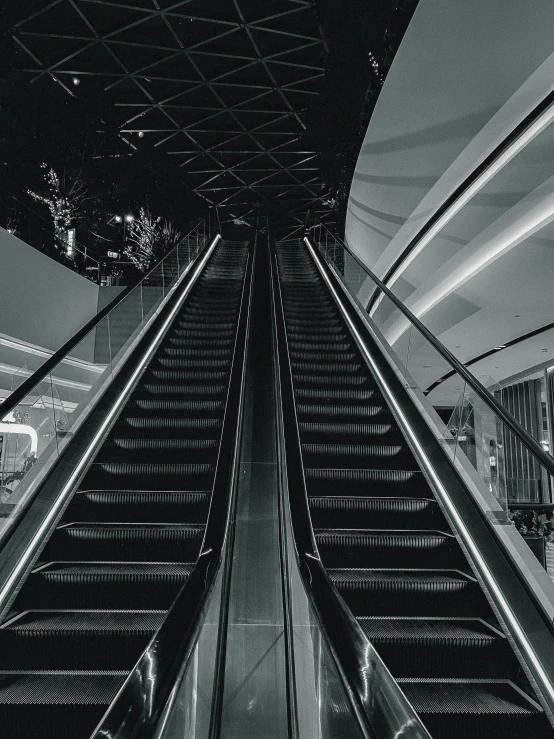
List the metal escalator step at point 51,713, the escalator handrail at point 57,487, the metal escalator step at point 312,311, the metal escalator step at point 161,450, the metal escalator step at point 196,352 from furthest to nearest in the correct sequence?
the metal escalator step at point 312,311 < the metal escalator step at point 196,352 < the metal escalator step at point 161,450 < the escalator handrail at point 57,487 < the metal escalator step at point 51,713

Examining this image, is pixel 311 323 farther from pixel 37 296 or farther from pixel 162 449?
pixel 37 296

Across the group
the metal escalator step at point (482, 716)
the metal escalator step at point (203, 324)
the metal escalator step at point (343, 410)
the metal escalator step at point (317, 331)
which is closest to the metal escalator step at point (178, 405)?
the metal escalator step at point (343, 410)

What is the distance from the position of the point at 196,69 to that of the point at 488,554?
18384mm

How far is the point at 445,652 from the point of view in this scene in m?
3.13

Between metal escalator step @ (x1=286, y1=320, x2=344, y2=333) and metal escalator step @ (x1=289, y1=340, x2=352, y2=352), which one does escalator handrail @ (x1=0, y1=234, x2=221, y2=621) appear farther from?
metal escalator step @ (x1=286, y1=320, x2=344, y2=333)

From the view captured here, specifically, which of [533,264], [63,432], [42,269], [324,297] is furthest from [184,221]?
[63,432]

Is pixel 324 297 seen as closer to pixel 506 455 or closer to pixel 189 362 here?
pixel 189 362

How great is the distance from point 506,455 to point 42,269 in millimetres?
9234

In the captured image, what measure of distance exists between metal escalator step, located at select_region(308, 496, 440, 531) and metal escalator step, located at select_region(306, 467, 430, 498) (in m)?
0.26

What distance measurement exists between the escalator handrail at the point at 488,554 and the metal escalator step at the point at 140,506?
5.27 ft

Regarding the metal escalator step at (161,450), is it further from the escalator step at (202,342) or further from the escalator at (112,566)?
the escalator step at (202,342)

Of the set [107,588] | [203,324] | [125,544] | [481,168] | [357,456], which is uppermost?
[481,168]

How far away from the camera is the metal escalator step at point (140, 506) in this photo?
14.0ft

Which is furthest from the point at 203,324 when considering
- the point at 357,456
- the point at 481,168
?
the point at 357,456
